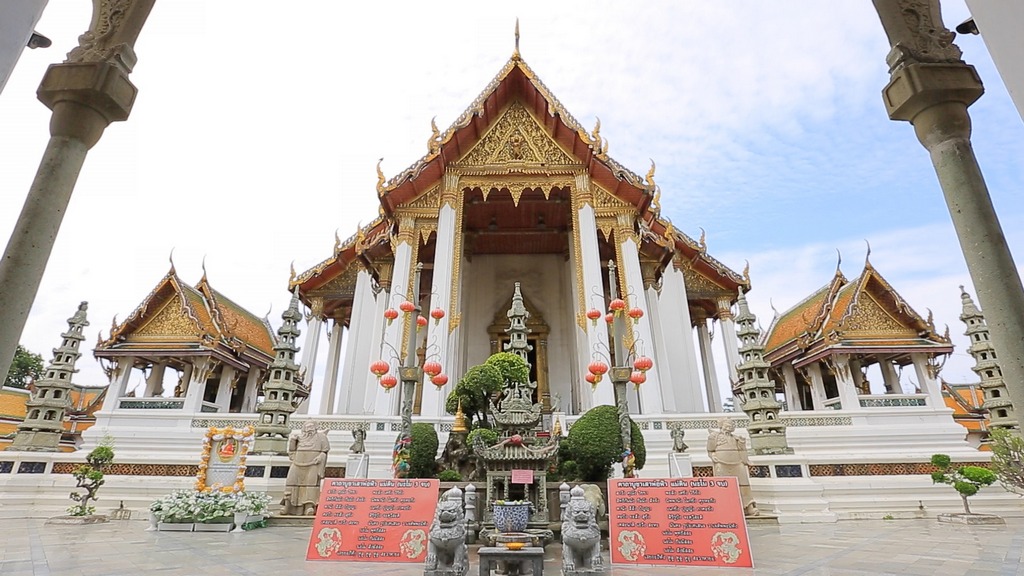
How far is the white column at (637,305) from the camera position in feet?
28.6

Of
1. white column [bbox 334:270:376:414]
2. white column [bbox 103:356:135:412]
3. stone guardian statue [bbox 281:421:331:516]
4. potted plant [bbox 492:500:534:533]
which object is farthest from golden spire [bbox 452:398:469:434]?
white column [bbox 103:356:135:412]

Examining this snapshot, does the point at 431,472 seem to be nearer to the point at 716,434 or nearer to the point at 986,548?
the point at 716,434

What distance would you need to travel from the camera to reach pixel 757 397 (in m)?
8.04

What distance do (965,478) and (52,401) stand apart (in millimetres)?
14697

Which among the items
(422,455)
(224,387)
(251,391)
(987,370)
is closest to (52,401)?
(224,387)

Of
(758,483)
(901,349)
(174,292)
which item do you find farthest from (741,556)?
(174,292)

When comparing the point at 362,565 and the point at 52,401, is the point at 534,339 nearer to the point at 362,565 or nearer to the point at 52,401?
the point at 362,565

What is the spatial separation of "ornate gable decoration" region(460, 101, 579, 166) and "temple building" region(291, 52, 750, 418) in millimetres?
26

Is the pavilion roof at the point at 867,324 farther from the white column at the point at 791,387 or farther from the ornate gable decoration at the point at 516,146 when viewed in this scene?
the ornate gable decoration at the point at 516,146

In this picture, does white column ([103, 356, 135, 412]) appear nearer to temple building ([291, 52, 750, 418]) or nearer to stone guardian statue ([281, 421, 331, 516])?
temple building ([291, 52, 750, 418])

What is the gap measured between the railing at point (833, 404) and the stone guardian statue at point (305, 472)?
32.8ft

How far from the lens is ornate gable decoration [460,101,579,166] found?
1092 cm

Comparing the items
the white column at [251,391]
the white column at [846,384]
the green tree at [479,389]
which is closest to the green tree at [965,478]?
the white column at [846,384]

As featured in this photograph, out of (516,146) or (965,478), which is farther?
(516,146)
